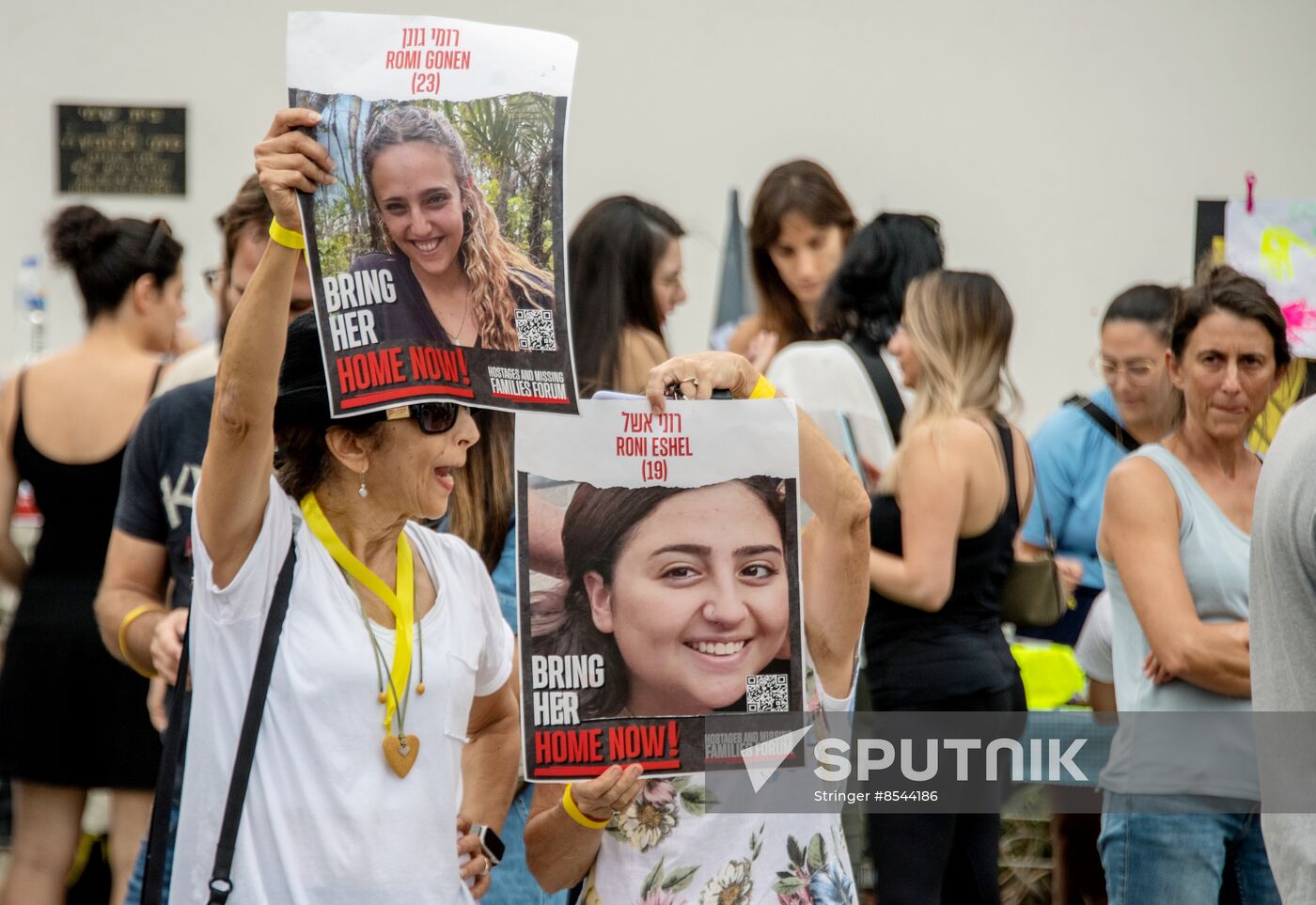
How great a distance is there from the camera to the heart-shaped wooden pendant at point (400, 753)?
1.82 metres

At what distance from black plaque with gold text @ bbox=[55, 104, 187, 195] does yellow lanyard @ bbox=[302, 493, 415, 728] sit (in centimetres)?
561

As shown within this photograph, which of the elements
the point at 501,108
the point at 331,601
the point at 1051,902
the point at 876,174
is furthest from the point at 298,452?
the point at 876,174

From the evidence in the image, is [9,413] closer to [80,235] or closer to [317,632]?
[80,235]

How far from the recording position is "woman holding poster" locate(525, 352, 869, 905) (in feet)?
6.02

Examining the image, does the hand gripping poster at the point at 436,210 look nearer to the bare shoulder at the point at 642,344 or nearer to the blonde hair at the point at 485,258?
the blonde hair at the point at 485,258

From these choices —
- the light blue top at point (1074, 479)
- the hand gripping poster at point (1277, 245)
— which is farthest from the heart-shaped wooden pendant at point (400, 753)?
the light blue top at point (1074, 479)

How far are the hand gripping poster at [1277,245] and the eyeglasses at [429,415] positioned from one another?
194 cm

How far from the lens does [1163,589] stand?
8.61ft

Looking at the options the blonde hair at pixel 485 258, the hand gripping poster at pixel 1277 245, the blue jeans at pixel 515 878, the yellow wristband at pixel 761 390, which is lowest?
the blue jeans at pixel 515 878

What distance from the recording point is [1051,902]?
3.84 meters

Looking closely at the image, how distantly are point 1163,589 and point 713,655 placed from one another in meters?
1.12

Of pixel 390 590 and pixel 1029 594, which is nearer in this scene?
pixel 390 590

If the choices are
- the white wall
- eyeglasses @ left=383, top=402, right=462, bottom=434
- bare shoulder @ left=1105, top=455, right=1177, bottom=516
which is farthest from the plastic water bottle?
eyeglasses @ left=383, top=402, right=462, bottom=434

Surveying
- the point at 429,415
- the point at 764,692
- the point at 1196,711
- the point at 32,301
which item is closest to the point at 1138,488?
the point at 1196,711
